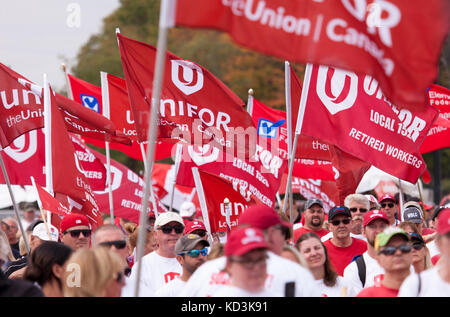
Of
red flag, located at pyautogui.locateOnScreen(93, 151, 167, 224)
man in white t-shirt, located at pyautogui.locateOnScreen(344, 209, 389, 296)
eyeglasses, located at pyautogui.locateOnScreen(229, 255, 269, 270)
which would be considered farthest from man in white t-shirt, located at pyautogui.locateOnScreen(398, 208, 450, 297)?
red flag, located at pyautogui.locateOnScreen(93, 151, 167, 224)

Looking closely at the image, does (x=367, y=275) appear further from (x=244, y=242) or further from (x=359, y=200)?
(x=359, y=200)

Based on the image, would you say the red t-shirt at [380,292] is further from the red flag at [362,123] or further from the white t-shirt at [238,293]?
the red flag at [362,123]

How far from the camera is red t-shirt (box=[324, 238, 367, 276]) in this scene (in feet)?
28.7

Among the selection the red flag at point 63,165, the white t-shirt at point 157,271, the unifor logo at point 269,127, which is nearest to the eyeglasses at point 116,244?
the white t-shirt at point 157,271

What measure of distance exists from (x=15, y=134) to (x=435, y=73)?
20.1ft

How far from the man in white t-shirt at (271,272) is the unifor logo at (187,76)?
13.9 ft

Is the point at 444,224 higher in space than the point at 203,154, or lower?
higher

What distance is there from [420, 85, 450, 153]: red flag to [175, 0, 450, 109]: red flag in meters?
6.83

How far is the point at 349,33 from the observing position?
5.64 metres

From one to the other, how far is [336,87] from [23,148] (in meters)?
4.80

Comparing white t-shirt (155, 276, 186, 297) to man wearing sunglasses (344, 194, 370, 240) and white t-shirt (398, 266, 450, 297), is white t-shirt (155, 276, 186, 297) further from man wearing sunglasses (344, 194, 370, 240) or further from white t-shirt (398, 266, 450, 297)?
man wearing sunglasses (344, 194, 370, 240)

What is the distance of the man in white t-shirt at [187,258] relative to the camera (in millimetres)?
6621

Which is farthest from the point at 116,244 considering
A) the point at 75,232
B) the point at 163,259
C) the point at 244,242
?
the point at 244,242
